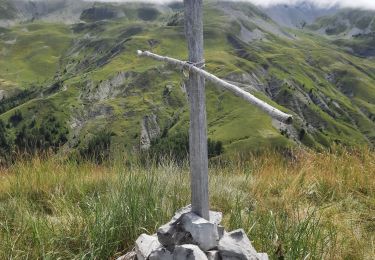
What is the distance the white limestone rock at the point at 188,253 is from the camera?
14.8 feet

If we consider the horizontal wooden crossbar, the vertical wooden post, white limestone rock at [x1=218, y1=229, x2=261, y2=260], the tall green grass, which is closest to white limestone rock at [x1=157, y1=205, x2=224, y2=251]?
white limestone rock at [x1=218, y1=229, x2=261, y2=260]

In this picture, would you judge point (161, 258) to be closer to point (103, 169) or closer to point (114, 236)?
point (114, 236)

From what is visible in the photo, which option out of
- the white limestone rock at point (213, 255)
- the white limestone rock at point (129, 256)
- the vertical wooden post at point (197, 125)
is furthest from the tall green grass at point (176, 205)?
the vertical wooden post at point (197, 125)

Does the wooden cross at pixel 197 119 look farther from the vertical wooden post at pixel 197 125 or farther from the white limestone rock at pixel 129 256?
the white limestone rock at pixel 129 256

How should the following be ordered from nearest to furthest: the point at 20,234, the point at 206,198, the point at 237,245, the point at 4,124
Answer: the point at 237,245 < the point at 206,198 < the point at 20,234 < the point at 4,124

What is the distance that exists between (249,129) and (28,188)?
175514mm

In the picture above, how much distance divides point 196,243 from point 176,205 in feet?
6.67

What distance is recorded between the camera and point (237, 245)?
192 inches

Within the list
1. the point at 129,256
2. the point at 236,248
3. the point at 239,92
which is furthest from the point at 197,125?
the point at 129,256

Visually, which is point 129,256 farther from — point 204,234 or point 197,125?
point 197,125

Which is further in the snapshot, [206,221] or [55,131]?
[55,131]

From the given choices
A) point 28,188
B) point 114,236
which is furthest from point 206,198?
point 28,188

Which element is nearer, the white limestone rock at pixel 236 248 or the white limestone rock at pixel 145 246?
the white limestone rock at pixel 236 248

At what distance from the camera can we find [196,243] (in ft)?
16.1
